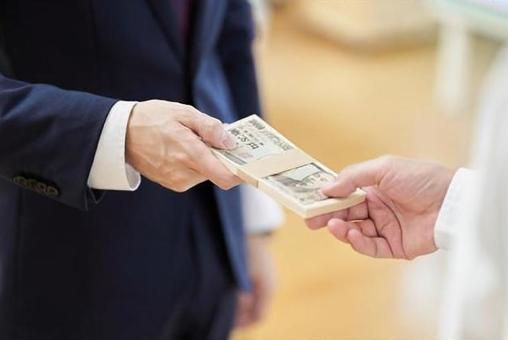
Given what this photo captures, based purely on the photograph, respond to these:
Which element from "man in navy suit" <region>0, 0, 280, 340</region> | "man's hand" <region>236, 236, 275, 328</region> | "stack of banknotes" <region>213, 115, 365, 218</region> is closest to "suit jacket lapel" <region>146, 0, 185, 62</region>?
"man in navy suit" <region>0, 0, 280, 340</region>

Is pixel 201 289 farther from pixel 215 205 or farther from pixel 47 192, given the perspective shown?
pixel 47 192

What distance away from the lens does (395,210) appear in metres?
0.77

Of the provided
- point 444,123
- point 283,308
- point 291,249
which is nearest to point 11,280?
point 283,308

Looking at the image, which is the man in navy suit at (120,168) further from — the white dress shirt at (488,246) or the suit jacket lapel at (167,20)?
the white dress shirt at (488,246)

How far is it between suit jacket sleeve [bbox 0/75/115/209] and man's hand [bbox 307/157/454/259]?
193 millimetres

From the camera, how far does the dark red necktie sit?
0.82 metres

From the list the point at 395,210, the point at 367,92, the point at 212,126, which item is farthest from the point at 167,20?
the point at 367,92

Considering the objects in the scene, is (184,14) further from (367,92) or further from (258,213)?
(367,92)

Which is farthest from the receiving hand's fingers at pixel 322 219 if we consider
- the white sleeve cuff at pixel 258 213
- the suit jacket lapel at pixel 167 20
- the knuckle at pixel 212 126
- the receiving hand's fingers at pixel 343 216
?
the white sleeve cuff at pixel 258 213

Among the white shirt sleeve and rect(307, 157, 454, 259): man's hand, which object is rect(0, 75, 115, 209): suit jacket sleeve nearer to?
the white shirt sleeve

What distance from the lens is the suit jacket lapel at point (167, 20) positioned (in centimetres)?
79

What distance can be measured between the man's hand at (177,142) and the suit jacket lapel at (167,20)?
0.12 m

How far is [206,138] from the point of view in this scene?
0.70 metres

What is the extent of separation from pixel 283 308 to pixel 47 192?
110 centimetres
